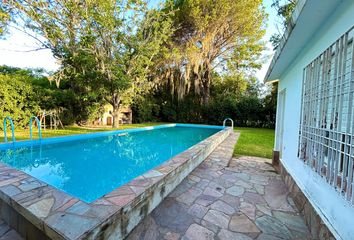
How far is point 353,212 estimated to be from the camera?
4.28 ft

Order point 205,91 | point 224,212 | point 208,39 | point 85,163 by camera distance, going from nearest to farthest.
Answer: point 224,212, point 85,163, point 208,39, point 205,91

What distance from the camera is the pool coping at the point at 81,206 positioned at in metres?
1.41

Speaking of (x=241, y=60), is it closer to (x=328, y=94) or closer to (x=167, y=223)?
(x=328, y=94)

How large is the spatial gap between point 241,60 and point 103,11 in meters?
9.57

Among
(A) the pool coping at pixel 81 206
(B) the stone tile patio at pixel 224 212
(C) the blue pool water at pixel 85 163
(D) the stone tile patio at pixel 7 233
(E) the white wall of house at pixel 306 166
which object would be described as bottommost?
(C) the blue pool water at pixel 85 163

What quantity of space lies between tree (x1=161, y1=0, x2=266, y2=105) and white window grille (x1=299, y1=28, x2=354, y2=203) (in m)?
9.89

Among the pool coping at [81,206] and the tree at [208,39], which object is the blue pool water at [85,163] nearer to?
the pool coping at [81,206]

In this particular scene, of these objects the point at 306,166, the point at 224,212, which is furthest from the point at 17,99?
the point at 306,166

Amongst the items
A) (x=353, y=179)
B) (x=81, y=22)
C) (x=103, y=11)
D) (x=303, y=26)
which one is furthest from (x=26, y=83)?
(x=353, y=179)

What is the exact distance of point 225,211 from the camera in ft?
7.41

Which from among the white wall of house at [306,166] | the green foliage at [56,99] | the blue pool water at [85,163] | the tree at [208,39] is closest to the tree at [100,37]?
the green foliage at [56,99]

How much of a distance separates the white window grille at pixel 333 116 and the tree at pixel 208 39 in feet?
32.5

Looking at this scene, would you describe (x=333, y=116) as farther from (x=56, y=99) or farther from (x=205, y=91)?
(x=205, y=91)

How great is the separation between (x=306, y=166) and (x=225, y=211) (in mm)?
1127
